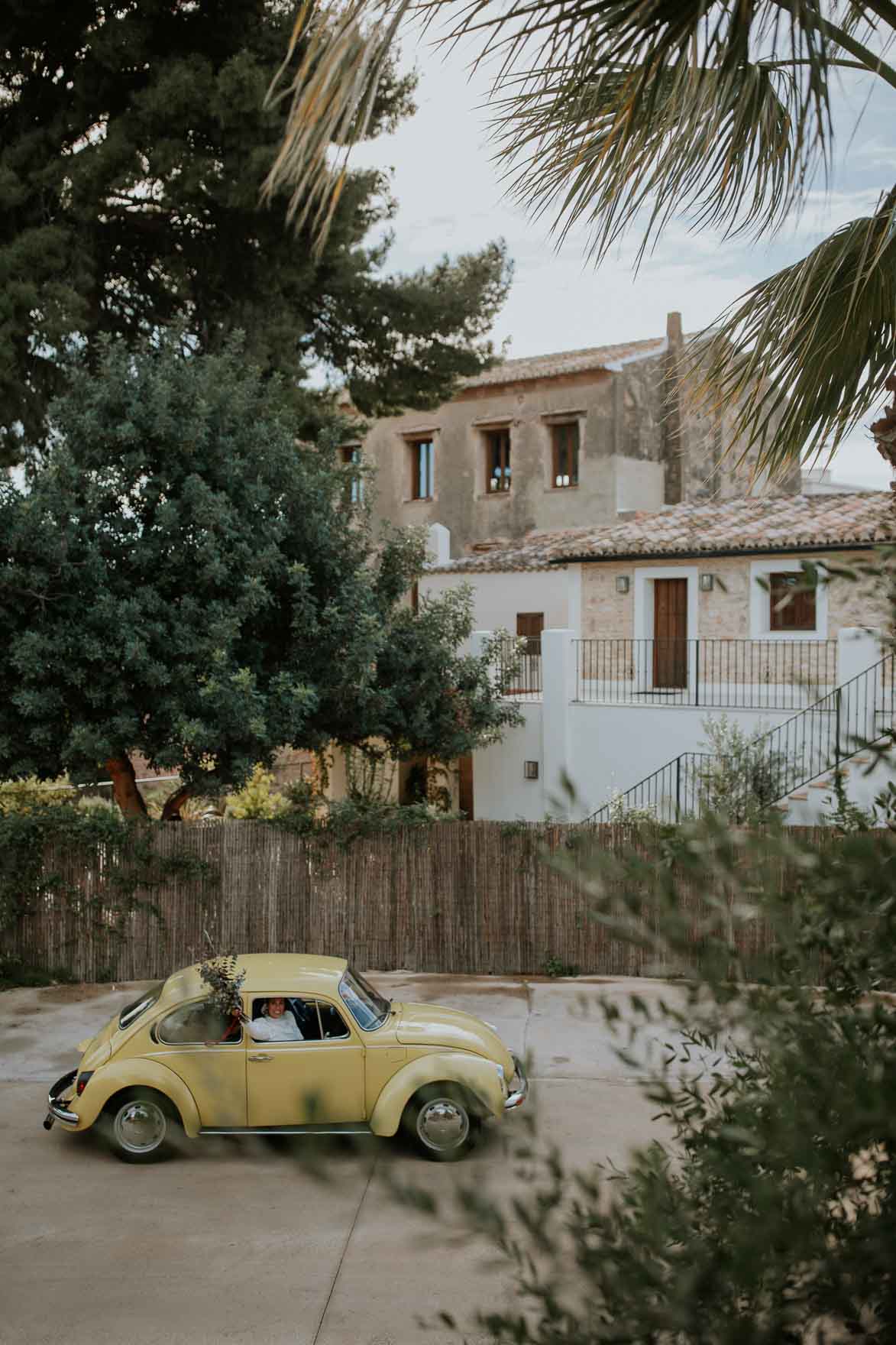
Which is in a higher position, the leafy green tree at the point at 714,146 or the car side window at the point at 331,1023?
the leafy green tree at the point at 714,146

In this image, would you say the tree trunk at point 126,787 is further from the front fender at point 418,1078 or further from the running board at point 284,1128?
the front fender at point 418,1078

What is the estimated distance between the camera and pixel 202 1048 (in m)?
8.85

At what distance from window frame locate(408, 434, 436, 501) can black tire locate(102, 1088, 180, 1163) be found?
25565 millimetres

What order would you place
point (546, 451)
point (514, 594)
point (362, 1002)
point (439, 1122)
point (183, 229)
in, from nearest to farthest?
point (439, 1122) < point (362, 1002) < point (183, 229) < point (514, 594) < point (546, 451)

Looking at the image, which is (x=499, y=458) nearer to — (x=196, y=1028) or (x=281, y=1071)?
(x=196, y=1028)

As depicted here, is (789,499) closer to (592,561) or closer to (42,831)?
(592,561)

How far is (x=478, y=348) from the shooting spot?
61.9 ft

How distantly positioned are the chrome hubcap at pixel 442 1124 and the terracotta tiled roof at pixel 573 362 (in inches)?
926

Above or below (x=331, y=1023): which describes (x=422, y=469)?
above

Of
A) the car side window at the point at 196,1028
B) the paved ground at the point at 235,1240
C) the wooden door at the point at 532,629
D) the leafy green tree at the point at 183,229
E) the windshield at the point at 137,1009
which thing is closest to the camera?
the paved ground at the point at 235,1240

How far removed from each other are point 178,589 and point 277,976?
708cm

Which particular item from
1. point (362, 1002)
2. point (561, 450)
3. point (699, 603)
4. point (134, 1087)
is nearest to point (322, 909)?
point (362, 1002)

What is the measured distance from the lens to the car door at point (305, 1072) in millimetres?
8789

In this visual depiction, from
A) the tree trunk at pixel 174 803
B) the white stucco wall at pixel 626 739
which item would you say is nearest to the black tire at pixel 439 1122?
the tree trunk at pixel 174 803
